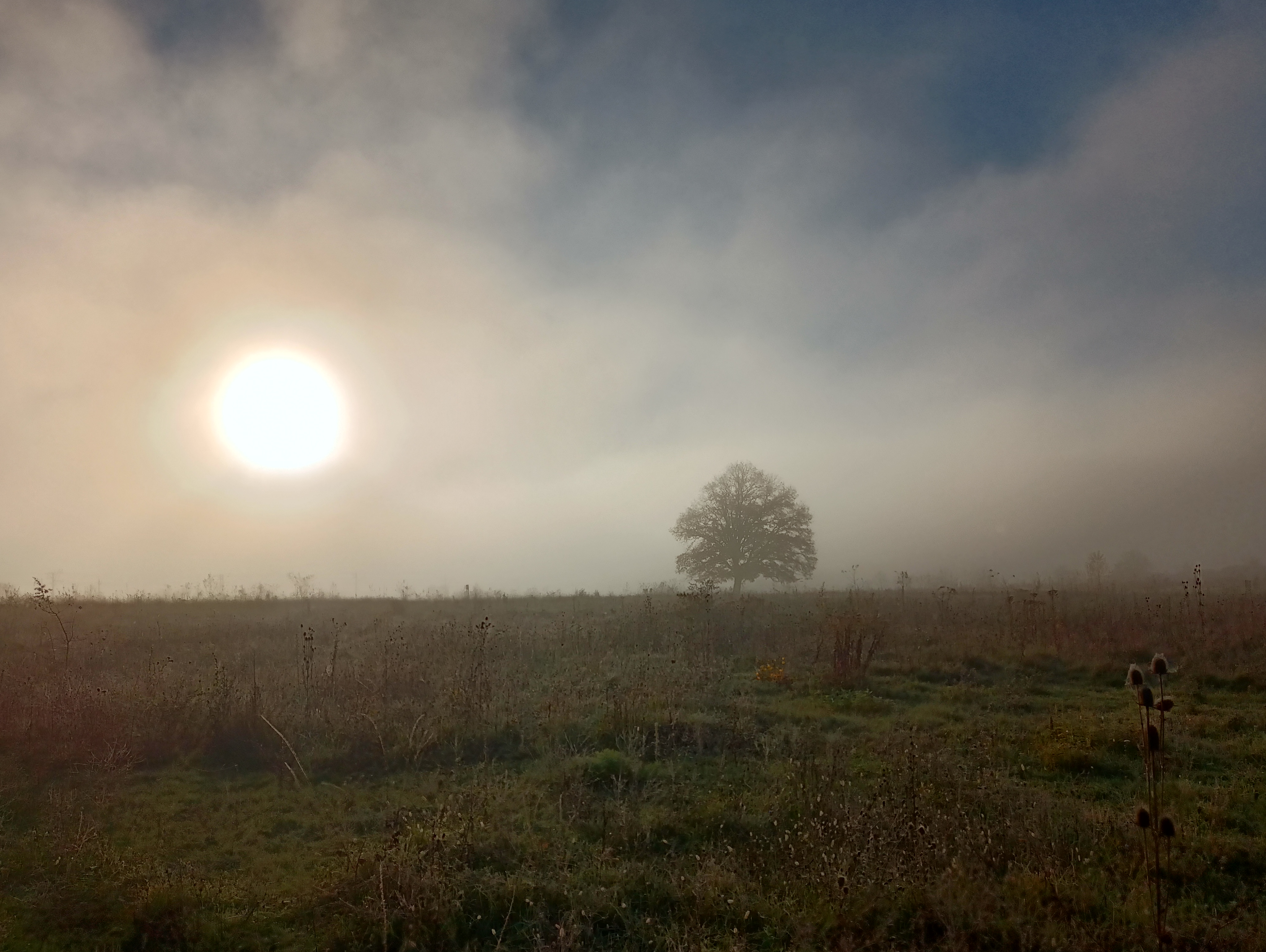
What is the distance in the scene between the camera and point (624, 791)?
774cm

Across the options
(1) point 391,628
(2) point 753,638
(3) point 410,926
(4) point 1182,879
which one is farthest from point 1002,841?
(1) point 391,628

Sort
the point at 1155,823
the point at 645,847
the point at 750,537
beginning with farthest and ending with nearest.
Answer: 1. the point at 750,537
2. the point at 645,847
3. the point at 1155,823

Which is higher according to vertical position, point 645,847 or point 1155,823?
point 1155,823

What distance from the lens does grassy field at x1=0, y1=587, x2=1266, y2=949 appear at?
5.22 m

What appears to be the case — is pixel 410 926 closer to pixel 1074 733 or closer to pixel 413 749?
pixel 413 749

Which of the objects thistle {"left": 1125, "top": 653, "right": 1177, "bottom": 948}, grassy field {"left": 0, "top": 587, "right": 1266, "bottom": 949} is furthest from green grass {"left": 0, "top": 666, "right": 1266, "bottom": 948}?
thistle {"left": 1125, "top": 653, "right": 1177, "bottom": 948}

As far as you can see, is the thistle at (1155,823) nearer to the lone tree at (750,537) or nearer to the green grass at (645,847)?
the green grass at (645,847)

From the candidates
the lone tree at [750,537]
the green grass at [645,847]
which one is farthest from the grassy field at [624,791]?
the lone tree at [750,537]

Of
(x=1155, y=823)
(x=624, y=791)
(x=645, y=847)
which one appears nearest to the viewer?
(x=1155, y=823)

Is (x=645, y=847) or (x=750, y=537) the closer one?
(x=645, y=847)

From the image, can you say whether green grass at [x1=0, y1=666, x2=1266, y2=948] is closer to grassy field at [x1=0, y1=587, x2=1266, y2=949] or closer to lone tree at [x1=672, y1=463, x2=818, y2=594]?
grassy field at [x1=0, y1=587, x2=1266, y2=949]

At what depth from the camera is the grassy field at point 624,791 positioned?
5219mm

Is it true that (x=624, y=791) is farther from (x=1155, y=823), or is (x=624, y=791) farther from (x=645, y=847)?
(x=1155, y=823)

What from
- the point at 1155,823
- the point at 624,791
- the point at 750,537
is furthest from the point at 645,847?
the point at 750,537
